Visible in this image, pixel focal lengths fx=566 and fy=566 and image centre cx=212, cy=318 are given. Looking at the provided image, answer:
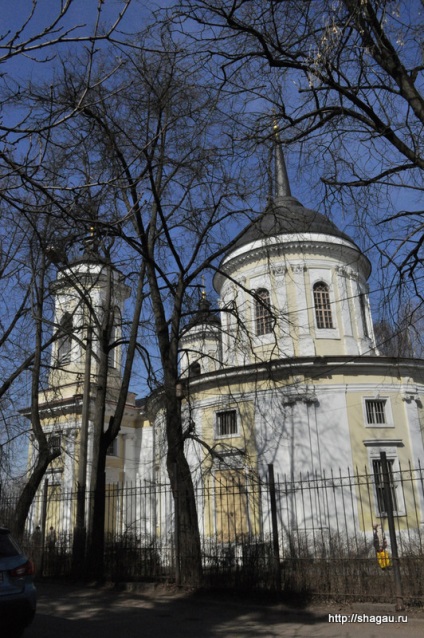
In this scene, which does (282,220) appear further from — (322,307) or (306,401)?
(322,307)

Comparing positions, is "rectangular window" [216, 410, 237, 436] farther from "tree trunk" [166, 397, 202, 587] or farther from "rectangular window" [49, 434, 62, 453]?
"tree trunk" [166, 397, 202, 587]

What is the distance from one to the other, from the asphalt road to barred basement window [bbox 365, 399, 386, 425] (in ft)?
50.3

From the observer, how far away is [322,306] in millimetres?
27312

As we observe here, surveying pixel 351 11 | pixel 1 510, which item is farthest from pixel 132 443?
pixel 351 11

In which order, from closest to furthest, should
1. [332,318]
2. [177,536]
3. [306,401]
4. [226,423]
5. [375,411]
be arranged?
[177,536]
[306,401]
[375,411]
[226,423]
[332,318]

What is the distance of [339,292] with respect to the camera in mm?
27828

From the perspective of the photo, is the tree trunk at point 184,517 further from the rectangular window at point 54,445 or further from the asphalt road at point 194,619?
the rectangular window at point 54,445

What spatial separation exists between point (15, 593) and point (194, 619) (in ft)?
10.1

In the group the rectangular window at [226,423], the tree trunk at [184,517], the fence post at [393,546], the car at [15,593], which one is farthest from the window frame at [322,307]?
the car at [15,593]

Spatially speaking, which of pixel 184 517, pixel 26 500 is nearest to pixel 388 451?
pixel 184 517

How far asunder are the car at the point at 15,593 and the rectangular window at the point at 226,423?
1810cm

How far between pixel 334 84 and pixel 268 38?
1253mm

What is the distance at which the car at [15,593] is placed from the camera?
22.2 feet

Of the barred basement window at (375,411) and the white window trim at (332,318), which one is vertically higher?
the white window trim at (332,318)
